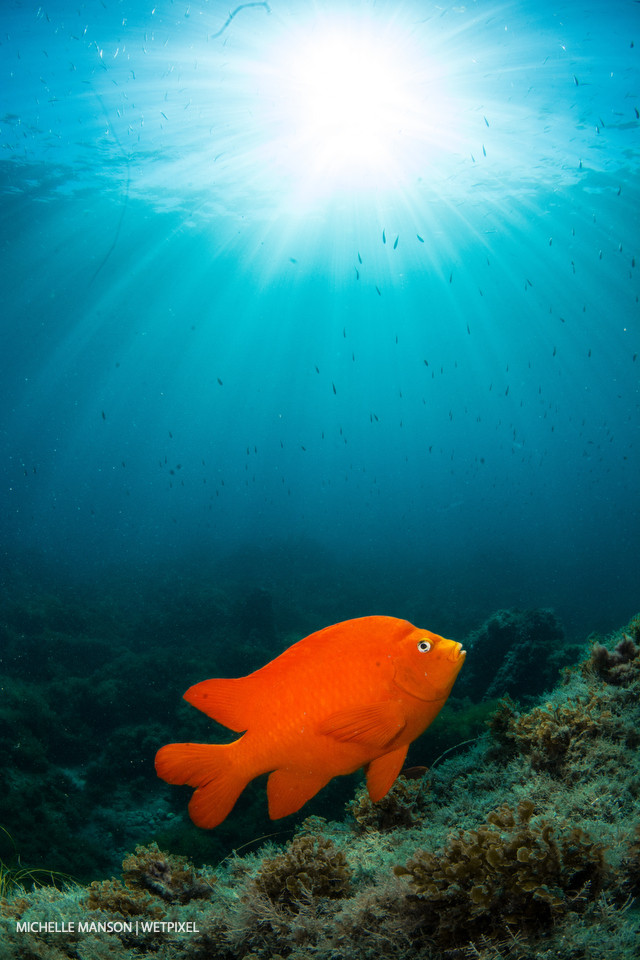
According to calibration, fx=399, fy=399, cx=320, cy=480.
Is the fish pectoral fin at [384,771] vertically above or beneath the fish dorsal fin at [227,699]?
beneath

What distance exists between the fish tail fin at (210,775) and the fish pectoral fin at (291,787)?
164 mm

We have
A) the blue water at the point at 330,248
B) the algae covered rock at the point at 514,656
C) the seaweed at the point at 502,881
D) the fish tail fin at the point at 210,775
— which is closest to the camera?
the seaweed at the point at 502,881

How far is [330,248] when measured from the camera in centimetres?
3316

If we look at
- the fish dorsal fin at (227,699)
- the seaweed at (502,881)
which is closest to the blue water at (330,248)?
the fish dorsal fin at (227,699)

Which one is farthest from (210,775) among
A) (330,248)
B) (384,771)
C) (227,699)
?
(330,248)

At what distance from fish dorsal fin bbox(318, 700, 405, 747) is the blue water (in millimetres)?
15106

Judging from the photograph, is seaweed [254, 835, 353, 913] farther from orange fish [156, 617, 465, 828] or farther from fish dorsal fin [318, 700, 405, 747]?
fish dorsal fin [318, 700, 405, 747]

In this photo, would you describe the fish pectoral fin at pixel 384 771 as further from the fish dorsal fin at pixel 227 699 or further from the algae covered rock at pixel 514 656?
the algae covered rock at pixel 514 656

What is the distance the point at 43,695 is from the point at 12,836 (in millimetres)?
3658

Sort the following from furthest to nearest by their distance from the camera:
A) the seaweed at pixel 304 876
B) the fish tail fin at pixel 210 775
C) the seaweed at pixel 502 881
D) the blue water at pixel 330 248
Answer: the blue water at pixel 330 248 < the seaweed at pixel 304 876 < the fish tail fin at pixel 210 775 < the seaweed at pixel 502 881

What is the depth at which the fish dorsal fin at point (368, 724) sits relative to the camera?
156 cm

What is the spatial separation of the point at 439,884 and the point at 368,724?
0.53 m

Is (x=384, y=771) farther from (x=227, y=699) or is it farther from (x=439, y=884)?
(x=227, y=699)

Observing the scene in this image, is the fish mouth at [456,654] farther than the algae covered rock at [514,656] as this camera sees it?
No
